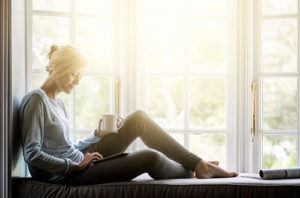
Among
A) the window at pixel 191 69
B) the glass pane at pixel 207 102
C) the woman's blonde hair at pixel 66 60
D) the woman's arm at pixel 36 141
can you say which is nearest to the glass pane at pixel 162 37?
the window at pixel 191 69

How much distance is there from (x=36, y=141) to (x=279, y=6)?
1.70 metres

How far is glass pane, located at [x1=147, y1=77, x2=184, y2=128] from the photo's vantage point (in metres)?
3.01

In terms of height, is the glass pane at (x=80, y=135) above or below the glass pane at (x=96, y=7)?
below

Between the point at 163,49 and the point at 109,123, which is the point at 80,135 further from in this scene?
the point at 163,49

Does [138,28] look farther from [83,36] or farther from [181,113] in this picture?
[181,113]

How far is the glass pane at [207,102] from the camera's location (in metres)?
3.01

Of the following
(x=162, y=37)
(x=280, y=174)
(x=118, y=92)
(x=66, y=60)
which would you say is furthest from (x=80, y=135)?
(x=280, y=174)

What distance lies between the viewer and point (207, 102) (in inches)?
119

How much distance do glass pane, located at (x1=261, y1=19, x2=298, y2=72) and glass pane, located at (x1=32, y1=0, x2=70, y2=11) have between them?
123 centimetres

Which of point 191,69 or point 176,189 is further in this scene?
point 191,69

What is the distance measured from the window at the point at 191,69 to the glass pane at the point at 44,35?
48cm

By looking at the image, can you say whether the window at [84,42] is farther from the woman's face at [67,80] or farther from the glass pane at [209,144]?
the glass pane at [209,144]

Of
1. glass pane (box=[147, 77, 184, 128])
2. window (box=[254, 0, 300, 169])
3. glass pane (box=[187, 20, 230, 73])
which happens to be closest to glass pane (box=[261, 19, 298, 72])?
window (box=[254, 0, 300, 169])

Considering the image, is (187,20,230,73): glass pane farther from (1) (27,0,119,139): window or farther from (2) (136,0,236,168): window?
(1) (27,0,119,139): window
